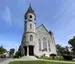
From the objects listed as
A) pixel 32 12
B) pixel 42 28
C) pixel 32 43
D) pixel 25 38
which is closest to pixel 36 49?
pixel 32 43

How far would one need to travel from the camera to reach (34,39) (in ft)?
140

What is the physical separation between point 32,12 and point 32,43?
1335 cm

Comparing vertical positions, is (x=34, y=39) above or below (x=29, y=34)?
below

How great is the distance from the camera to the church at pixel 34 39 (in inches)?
1640

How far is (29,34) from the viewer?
138ft

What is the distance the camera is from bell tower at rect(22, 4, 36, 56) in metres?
41.1

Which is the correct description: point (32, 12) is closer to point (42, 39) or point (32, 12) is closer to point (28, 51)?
point (42, 39)

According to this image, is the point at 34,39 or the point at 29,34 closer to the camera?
the point at 29,34

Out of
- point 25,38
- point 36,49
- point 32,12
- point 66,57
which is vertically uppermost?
point 32,12

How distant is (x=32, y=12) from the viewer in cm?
4603

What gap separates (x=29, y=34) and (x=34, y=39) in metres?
2.79

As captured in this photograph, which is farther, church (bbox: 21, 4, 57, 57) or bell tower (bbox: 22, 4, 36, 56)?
church (bbox: 21, 4, 57, 57)

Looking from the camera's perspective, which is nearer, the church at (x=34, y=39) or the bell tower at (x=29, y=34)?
the bell tower at (x=29, y=34)

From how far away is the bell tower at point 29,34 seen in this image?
41125 millimetres
